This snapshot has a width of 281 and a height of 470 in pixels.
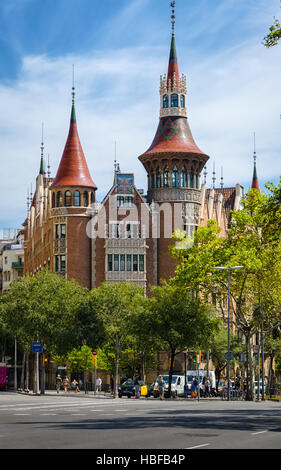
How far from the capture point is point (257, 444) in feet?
59.1

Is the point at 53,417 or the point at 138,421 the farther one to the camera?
the point at 53,417

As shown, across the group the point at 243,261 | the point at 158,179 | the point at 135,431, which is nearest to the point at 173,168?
the point at 158,179

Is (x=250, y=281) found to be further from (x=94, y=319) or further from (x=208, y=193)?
(x=208, y=193)

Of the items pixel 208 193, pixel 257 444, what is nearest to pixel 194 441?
pixel 257 444

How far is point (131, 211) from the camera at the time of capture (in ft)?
277

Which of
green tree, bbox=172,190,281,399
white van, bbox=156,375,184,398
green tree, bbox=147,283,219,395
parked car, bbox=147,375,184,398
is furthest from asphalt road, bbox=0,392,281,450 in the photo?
white van, bbox=156,375,184,398

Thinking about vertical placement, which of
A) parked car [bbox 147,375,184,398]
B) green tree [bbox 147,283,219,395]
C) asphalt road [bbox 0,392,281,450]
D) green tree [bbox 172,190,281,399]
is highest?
green tree [bbox 172,190,281,399]

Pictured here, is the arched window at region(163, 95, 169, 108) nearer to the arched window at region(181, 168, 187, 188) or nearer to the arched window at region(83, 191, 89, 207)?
the arched window at region(181, 168, 187, 188)

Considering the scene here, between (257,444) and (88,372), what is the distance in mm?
63634

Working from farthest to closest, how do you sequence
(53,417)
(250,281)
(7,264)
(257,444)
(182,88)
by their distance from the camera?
(7,264) < (182,88) < (250,281) < (53,417) < (257,444)

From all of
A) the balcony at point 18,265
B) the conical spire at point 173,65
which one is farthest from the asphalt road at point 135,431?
the balcony at point 18,265

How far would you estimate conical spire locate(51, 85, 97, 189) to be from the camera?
84.1m

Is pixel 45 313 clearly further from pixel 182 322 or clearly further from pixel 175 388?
pixel 175 388

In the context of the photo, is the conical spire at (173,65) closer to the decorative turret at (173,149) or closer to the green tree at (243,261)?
the decorative turret at (173,149)
